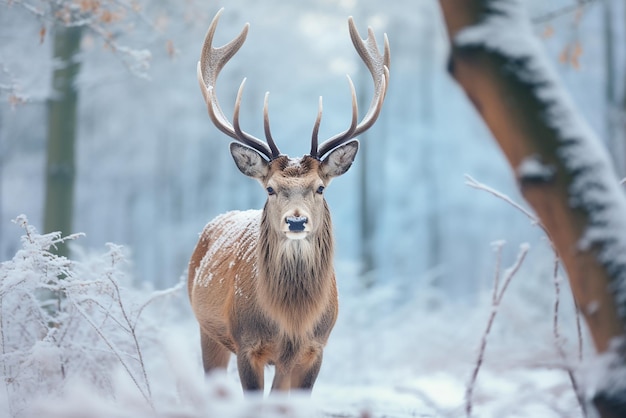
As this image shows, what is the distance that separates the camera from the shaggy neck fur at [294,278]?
4.00m

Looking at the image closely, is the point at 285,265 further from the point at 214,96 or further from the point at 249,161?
the point at 214,96

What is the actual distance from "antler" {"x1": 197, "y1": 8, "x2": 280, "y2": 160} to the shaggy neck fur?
456 millimetres

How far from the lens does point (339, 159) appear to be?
4.26 m

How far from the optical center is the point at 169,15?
10133 mm

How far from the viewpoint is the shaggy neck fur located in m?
4.00

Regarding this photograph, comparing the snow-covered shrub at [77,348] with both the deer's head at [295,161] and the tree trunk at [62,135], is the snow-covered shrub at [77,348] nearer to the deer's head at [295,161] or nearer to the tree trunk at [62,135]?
the deer's head at [295,161]

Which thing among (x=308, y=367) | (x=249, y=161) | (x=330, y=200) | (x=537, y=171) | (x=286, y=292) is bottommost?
(x=308, y=367)

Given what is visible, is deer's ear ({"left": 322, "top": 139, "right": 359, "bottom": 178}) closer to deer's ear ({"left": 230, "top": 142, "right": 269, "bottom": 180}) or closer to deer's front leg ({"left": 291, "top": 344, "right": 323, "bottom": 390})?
deer's ear ({"left": 230, "top": 142, "right": 269, "bottom": 180})

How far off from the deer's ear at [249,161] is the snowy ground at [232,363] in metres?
0.93

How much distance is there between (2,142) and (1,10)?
5835 mm

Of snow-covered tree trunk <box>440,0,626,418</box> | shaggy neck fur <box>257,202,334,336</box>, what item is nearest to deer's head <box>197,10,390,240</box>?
shaggy neck fur <box>257,202,334,336</box>

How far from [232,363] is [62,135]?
390cm

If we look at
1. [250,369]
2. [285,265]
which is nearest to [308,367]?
[250,369]

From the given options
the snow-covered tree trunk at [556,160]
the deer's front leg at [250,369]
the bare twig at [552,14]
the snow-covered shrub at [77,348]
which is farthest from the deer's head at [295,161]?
the snow-covered tree trunk at [556,160]
